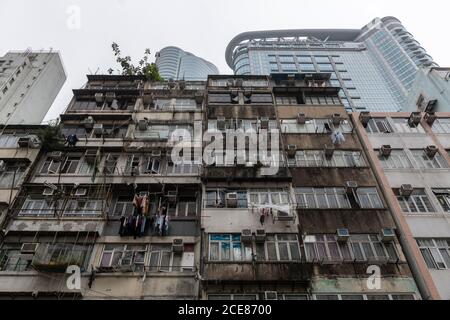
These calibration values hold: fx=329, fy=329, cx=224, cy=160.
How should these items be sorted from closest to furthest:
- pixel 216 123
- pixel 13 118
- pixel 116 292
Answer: pixel 116 292 < pixel 216 123 < pixel 13 118

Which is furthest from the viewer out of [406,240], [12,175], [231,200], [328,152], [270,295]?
[328,152]

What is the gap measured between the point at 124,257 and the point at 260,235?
638 cm

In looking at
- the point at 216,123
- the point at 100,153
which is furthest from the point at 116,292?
the point at 216,123

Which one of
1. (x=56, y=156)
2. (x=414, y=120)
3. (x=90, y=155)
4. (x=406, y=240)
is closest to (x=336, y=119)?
(x=414, y=120)

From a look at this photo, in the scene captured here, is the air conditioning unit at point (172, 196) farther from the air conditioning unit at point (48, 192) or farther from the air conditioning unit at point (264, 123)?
the air conditioning unit at point (264, 123)

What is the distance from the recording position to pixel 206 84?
83.3 feet

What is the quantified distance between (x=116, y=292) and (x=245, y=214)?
22.3 ft

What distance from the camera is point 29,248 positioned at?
15250 mm

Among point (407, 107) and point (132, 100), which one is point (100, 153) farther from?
point (407, 107)

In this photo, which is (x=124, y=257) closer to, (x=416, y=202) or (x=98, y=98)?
(x=98, y=98)

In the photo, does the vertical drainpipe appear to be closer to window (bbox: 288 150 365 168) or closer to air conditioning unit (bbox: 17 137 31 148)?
window (bbox: 288 150 365 168)

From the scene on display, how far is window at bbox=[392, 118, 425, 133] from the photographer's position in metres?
21.5

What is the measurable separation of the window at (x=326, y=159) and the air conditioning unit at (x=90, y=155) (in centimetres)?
1133

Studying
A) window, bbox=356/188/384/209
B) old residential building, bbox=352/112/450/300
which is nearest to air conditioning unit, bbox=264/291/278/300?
old residential building, bbox=352/112/450/300
